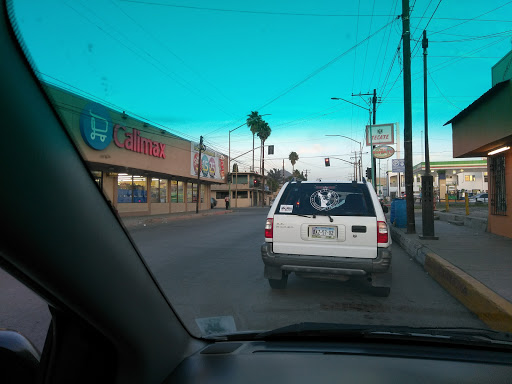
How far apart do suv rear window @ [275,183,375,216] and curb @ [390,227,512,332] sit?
166 cm

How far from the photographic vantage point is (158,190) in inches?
1195

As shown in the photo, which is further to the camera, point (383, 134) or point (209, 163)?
point (209, 163)

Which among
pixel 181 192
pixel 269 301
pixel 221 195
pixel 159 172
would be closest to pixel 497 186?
pixel 269 301

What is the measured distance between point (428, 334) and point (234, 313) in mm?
2824

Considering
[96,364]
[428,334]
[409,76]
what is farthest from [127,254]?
[409,76]

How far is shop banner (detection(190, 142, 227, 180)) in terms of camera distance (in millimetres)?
35344

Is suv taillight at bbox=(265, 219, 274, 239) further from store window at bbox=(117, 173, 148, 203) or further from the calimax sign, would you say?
store window at bbox=(117, 173, 148, 203)

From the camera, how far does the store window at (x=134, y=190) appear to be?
78.8ft

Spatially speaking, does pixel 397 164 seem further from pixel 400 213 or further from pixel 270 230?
pixel 270 230

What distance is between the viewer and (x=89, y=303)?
1359 mm

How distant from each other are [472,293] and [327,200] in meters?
2.28

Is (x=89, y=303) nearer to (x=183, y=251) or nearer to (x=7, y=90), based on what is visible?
(x=7, y=90)

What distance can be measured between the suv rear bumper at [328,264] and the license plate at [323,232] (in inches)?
11.6

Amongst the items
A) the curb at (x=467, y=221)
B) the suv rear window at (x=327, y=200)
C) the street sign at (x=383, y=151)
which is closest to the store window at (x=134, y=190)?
the street sign at (x=383, y=151)
